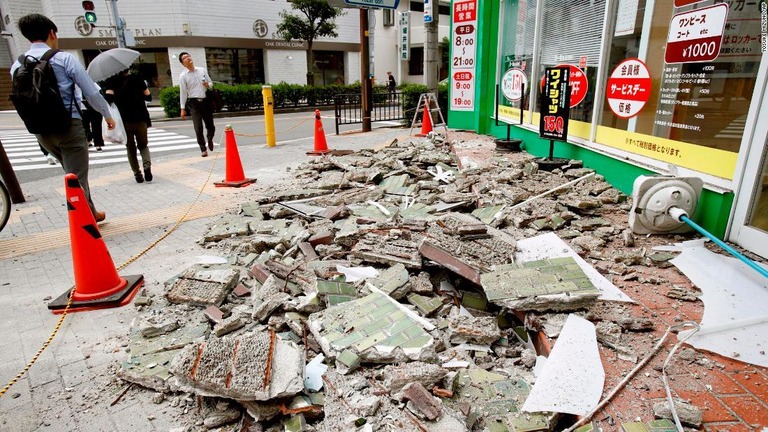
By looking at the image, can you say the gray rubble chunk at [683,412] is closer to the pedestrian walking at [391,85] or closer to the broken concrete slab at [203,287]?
the broken concrete slab at [203,287]

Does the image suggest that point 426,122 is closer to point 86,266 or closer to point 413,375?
point 86,266

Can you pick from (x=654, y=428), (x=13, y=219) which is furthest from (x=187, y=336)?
(x=13, y=219)

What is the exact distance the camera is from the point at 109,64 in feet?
22.3

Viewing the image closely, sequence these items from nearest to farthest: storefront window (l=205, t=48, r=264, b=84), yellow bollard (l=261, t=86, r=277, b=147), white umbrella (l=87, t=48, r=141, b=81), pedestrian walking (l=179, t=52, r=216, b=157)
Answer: white umbrella (l=87, t=48, r=141, b=81), pedestrian walking (l=179, t=52, r=216, b=157), yellow bollard (l=261, t=86, r=277, b=147), storefront window (l=205, t=48, r=264, b=84)

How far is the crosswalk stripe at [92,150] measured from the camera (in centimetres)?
1029

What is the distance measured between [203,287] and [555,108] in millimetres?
5340

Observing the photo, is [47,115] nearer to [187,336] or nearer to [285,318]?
[187,336]

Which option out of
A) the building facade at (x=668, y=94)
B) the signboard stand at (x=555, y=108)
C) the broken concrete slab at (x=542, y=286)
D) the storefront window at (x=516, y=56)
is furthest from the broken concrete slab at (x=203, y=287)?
the storefront window at (x=516, y=56)

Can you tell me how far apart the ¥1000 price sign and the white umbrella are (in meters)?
7.29

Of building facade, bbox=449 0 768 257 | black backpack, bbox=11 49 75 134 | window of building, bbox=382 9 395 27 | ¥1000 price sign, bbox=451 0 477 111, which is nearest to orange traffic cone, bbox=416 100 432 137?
¥1000 price sign, bbox=451 0 477 111

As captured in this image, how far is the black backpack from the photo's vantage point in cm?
436

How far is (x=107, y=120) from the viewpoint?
505 cm

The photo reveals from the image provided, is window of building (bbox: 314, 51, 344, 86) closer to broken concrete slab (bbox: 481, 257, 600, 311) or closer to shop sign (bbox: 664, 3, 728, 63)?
shop sign (bbox: 664, 3, 728, 63)

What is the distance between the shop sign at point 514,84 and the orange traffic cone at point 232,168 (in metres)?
5.47
